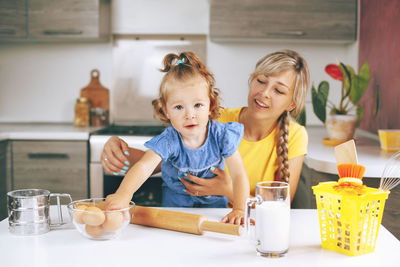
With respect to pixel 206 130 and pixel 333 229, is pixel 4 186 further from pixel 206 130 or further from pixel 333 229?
pixel 333 229

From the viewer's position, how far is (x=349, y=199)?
0.91 metres

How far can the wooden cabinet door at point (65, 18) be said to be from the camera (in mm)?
2912

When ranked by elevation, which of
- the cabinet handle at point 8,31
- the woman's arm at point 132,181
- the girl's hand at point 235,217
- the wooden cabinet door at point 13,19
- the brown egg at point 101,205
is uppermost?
the wooden cabinet door at point 13,19

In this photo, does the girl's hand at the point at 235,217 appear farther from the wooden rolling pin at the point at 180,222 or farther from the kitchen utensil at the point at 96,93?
the kitchen utensil at the point at 96,93

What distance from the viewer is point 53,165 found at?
272 cm

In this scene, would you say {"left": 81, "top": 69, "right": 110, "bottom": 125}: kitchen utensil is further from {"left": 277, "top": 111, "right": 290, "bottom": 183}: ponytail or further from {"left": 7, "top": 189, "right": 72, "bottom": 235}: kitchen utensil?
{"left": 7, "top": 189, "right": 72, "bottom": 235}: kitchen utensil

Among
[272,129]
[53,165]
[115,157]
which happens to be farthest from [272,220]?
[53,165]

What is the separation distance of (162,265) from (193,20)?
2.58 m

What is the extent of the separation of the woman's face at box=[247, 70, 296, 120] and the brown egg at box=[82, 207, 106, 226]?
2.83 ft

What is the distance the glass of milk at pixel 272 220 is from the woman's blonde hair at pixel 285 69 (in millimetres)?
723

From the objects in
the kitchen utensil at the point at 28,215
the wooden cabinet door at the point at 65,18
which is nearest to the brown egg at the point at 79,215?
the kitchen utensil at the point at 28,215

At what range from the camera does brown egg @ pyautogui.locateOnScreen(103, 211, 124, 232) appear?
969 millimetres

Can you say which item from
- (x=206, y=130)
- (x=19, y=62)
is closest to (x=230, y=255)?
(x=206, y=130)

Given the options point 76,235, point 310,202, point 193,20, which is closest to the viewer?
point 76,235
